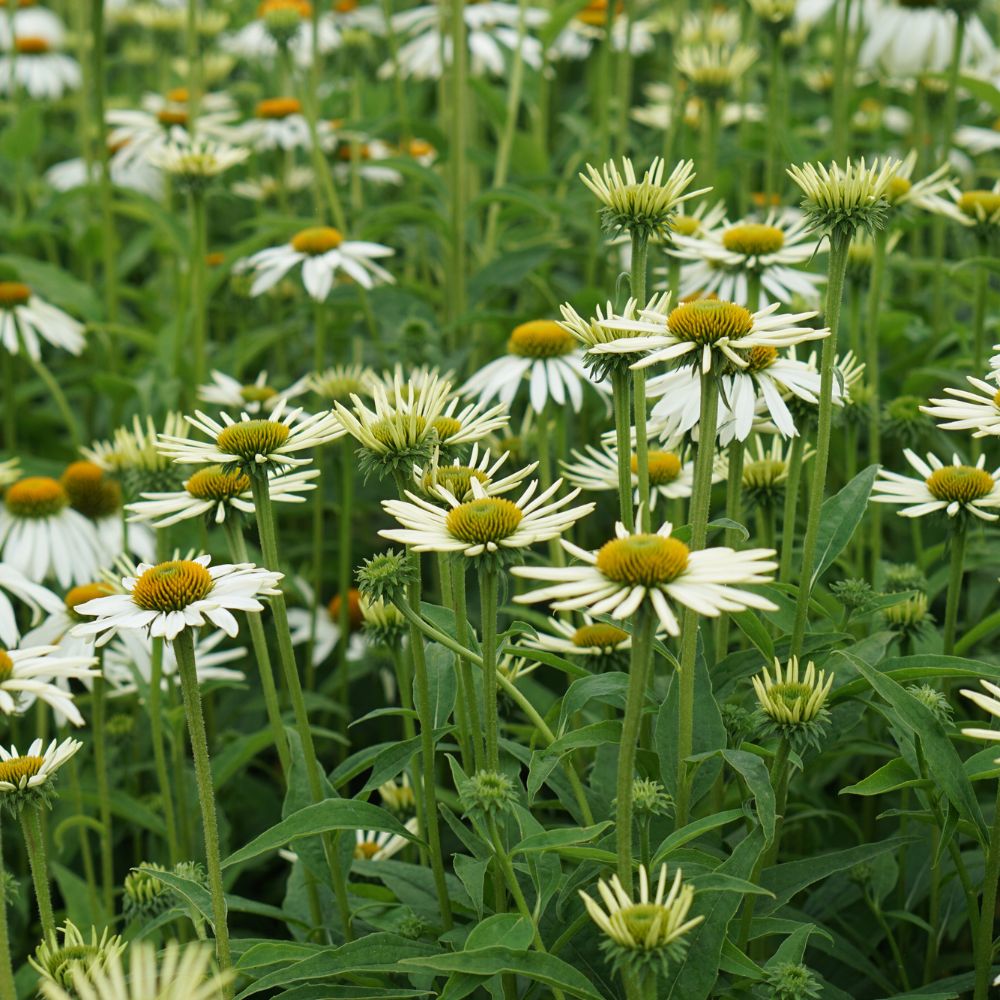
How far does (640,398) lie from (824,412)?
19 cm

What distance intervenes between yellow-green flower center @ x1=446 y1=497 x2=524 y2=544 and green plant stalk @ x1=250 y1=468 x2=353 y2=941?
0.27m

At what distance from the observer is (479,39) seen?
3500mm

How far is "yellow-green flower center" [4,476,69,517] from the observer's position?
2322 mm

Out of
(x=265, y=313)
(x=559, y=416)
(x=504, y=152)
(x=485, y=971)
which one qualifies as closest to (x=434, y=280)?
(x=265, y=313)

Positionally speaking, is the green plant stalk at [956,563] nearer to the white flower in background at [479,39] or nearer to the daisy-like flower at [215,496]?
A: the daisy-like flower at [215,496]

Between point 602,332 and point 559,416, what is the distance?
2.13 feet

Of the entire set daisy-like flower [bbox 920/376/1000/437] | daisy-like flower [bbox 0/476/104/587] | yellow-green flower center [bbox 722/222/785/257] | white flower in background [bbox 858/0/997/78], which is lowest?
daisy-like flower [bbox 0/476/104/587]

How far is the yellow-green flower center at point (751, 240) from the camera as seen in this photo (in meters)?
2.04

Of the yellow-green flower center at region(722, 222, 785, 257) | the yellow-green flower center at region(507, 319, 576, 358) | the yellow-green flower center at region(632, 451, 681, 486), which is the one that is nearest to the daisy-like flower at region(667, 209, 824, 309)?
the yellow-green flower center at region(722, 222, 785, 257)

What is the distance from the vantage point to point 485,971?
114cm

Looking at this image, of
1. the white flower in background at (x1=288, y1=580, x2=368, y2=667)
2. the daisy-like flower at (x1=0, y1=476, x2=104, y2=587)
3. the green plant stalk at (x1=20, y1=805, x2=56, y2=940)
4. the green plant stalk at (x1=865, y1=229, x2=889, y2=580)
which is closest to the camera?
the green plant stalk at (x1=20, y1=805, x2=56, y2=940)

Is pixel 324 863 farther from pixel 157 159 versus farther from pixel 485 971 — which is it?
pixel 157 159

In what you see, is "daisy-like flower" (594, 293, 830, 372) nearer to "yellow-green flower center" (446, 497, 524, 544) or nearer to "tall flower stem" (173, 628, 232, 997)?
"yellow-green flower center" (446, 497, 524, 544)

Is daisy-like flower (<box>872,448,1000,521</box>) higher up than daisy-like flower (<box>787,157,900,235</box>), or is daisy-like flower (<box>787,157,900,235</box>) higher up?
daisy-like flower (<box>787,157,900,235</box>)
